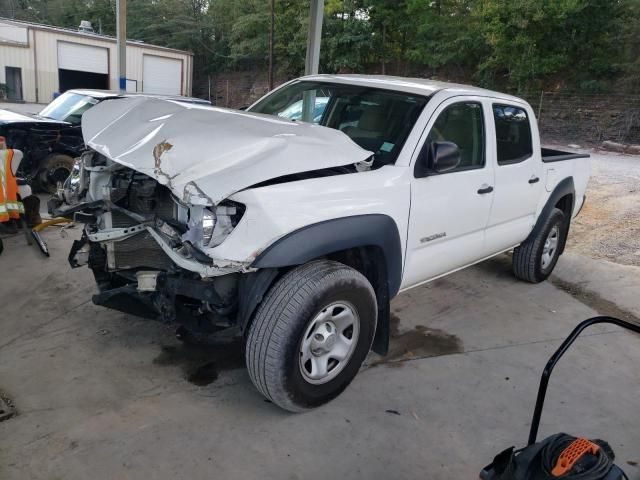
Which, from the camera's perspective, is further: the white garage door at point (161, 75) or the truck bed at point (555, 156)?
the white garage door at point (161, 75)

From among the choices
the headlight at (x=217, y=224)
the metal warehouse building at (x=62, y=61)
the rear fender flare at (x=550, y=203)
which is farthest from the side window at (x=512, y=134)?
the metal warehouse building at (x=62, y=61)

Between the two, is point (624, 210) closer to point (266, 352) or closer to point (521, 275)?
point (521, 275)

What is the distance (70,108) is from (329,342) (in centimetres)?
762

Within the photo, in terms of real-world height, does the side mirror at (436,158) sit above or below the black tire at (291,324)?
above

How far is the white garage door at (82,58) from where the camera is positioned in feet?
98.1

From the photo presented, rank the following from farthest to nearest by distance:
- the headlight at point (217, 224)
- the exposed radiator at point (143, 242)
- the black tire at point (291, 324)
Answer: the exposed radiator at point (143, 242), the black tire at point (291, 324), the headlight at point (217, 224)

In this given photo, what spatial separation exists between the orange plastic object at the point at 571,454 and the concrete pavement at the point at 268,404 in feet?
4.29

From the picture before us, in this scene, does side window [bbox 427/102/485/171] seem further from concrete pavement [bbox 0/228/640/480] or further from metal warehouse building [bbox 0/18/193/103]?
metal warehouse building [bbox 0/18/193/103]

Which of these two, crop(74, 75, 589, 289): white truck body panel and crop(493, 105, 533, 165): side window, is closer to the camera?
crop(74, 75, 589, 289): white truck body panel

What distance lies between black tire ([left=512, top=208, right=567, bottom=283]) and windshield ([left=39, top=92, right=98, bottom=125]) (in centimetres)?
675

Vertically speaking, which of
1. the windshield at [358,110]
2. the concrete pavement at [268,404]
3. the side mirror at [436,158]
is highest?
the windshield at [358,110]

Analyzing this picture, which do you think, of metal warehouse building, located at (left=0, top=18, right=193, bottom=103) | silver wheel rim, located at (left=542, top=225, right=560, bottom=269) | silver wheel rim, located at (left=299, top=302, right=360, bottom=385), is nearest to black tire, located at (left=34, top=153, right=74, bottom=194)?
silver wheel rim, located at (left=299, top=302, right=360, bottom=385)

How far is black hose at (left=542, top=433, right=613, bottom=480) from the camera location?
60.4 inches

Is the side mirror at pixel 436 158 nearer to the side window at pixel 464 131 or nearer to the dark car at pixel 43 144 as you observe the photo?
the side window at pixel 464 131
